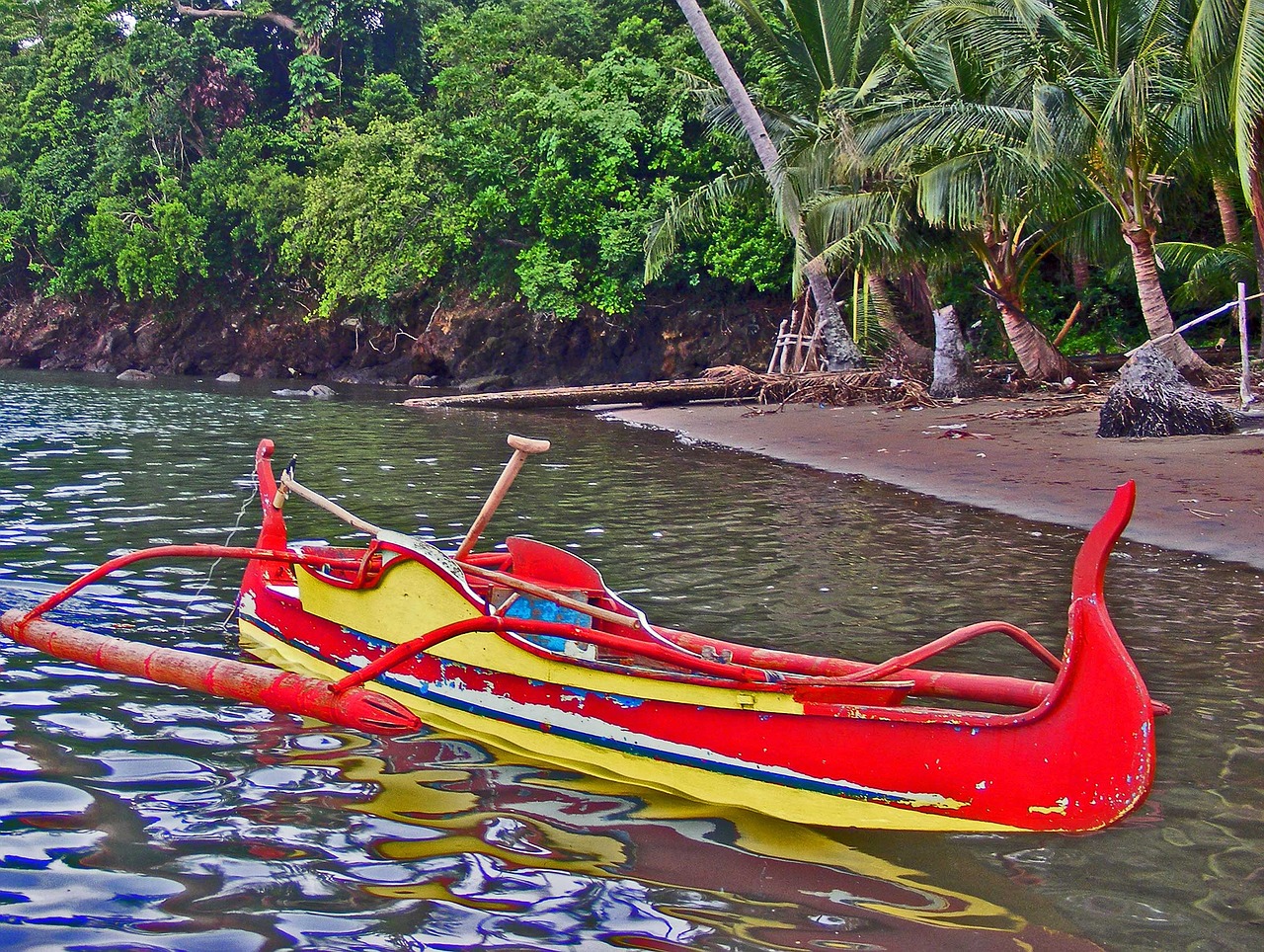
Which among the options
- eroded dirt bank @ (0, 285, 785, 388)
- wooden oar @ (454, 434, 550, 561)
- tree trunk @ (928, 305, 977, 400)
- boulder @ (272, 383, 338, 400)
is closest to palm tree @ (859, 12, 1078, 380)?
tree trunk @ (928, 305, 977, 400)

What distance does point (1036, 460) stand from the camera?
13.6 m

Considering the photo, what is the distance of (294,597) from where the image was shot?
654 cm

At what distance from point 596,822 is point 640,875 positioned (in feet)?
1.58

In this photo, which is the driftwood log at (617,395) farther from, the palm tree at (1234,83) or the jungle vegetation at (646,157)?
the palm tree at (1234,83)

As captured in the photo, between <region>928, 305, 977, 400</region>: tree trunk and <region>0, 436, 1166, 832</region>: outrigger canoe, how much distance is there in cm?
Result: 1561

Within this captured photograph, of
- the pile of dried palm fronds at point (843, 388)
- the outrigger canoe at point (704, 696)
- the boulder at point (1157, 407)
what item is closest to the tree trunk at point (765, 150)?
the pile of dried palm fronds at point (843, 388)

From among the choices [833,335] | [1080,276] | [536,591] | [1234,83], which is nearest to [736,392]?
[833,335]

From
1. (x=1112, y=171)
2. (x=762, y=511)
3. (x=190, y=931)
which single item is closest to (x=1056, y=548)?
(x=762, y=511)

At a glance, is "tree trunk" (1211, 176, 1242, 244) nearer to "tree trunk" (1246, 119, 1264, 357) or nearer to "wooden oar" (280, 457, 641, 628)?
"tree trunk" (1246, 119, 1264, 357)

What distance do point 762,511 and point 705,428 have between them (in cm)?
846

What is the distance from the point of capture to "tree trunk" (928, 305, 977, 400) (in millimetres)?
20719

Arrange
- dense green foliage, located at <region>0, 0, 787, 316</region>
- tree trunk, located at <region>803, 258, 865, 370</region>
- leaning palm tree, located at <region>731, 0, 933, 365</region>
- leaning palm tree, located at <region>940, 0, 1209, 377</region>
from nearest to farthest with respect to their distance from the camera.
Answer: leaning palm tree, located at <region>940, 0, 1209, 377</region> < leaning palm tree, located at <region>731, 0, 933, 365</region> < tree trunk, located at <region>803, 258, 865, 370</region> < dense green foliage, located at <region>0, 0, 787, 316</region>

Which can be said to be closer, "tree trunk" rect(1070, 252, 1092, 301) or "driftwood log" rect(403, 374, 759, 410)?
"tree trunk" rect(1070, 252, 1092, 301)

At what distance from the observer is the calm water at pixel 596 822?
3.75 metres
